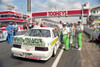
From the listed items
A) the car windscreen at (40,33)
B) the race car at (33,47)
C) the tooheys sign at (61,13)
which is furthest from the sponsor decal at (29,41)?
the tooheys sign at (61,13)

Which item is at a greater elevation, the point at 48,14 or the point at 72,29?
the point at 48,14

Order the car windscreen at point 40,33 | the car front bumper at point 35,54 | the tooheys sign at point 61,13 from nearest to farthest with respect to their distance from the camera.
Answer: the car front bumper at point 35,54 < the car windscreen at point 40,33 < the tooheys sign at point 61,13

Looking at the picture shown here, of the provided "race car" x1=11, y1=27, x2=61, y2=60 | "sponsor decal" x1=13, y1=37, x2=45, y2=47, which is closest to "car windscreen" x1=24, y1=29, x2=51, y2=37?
"race car" x1=11, y1=27, x2=61, y2=60

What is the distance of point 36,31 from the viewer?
16.2ft

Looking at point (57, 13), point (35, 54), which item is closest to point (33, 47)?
point (35, 54)

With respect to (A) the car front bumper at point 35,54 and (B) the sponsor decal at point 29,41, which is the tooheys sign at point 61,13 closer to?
(B) the sponsor decal at point 29,41

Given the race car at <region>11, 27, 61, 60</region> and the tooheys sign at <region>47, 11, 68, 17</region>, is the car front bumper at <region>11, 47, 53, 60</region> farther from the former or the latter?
the tooheys sign at <region>47, 11, 68, 17</region>

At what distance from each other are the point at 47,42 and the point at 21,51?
1.15m

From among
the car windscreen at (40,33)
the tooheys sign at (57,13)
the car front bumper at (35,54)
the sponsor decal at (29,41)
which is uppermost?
the tooheys sign at (57,13)

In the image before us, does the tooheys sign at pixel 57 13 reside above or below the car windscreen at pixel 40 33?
above

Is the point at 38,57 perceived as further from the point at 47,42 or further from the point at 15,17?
the point at 15,17

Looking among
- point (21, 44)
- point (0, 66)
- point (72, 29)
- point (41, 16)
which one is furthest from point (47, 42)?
point (41, 16)

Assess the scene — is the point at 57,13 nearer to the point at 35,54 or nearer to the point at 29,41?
the point at 29,41

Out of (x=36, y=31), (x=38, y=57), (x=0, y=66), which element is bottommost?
(x=0, y=66)
